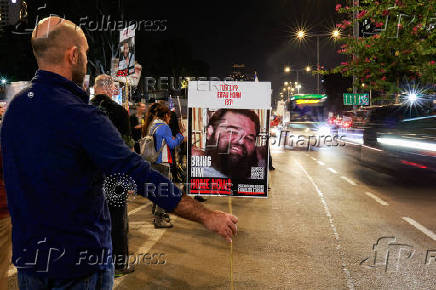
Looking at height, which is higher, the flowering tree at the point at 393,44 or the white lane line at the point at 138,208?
the flowering tree at the point at 393,44

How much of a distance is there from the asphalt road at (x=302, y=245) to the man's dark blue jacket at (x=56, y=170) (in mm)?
2701

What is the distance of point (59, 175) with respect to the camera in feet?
5.45

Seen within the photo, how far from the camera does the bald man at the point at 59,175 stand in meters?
1.66

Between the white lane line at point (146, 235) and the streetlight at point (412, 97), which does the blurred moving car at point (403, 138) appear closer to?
the streetlight at point (412, 97)

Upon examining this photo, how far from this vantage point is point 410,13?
13867mm

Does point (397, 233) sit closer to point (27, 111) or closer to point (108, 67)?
point (27, 111)

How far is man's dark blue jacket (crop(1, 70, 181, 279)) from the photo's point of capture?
1.66 metres

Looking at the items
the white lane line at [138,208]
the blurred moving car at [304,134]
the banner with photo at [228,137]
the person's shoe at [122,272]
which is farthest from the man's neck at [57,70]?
the blurred moving car at [304,134]

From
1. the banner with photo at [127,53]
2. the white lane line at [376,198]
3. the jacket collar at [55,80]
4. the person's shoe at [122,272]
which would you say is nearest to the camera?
the jacket collar at [55,80]

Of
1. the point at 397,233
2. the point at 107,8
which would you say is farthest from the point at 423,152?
the point at 107,8

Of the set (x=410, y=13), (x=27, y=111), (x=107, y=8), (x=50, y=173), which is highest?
(x=107, y=8)

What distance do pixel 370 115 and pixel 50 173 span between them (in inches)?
720

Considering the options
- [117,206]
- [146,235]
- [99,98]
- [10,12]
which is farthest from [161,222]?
[10,12]

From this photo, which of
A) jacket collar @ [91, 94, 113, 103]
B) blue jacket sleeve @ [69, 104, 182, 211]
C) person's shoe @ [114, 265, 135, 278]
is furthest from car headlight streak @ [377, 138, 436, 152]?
blue jacket sleeve @ [69, 104, 182, 211]
